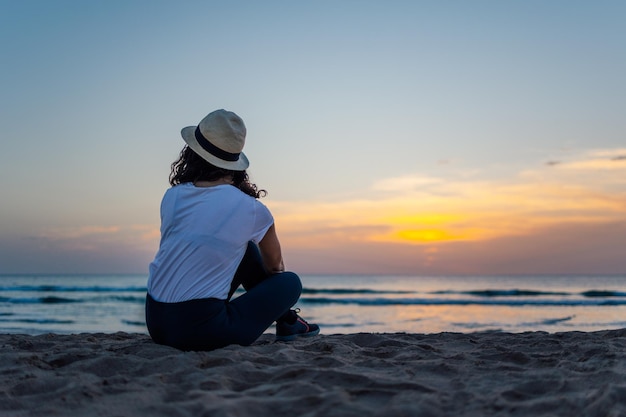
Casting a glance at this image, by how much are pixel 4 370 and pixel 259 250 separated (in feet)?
5.32

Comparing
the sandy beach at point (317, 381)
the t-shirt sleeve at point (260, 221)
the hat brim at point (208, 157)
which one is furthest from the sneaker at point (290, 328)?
the hat brim at point (208, 157)

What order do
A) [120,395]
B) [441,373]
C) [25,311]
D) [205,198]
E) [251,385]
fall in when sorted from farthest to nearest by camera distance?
[25,311]
[205,198]
[441,373]
[251,385]
[120,395]

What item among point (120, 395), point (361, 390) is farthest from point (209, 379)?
point (361, 390)

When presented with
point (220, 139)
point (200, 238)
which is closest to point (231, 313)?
point (200, 238)

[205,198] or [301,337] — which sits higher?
[205,198]

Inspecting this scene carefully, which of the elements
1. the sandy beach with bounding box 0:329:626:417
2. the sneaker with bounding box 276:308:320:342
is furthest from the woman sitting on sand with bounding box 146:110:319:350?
the sneaker with bounding box 276:308:320:342

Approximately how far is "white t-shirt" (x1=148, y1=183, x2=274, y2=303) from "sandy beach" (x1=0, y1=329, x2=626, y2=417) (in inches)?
15.5

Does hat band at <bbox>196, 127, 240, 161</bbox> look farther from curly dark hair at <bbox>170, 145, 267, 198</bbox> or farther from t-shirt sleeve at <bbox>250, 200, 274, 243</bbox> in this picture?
→ t-shirt sleeve at <bbox>250, 200, 274, 243</bbox>

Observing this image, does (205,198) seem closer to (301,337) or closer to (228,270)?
(228,270)

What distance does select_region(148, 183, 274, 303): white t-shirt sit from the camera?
3.29m

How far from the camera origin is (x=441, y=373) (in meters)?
2.86

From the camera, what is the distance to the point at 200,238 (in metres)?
3.26

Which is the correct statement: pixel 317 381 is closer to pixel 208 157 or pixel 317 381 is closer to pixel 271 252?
pixel 271 252

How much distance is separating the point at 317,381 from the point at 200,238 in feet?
3.64
